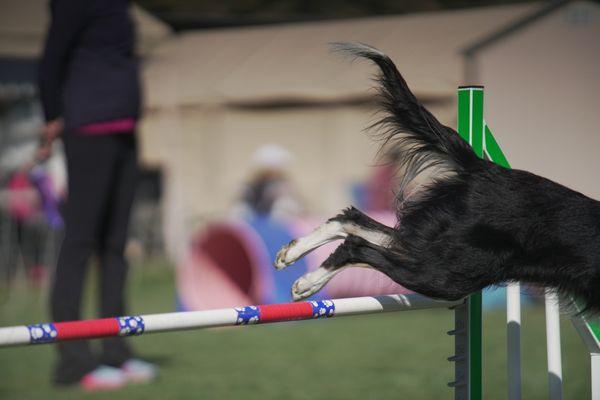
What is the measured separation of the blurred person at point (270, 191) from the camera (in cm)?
1030

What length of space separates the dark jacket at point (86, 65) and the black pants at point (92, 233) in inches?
5.5

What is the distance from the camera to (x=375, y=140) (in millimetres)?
3098

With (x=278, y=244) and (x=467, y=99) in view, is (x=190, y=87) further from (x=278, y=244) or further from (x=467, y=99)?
(x=467, y=99)

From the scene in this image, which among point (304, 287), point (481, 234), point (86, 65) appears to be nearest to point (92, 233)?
point (86, 65)

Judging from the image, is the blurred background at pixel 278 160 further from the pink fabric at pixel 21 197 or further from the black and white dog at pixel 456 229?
the black and white dog at pixel 456 229

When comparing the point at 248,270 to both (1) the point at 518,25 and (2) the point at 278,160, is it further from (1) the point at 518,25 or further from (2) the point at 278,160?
(1) the point at 518,25

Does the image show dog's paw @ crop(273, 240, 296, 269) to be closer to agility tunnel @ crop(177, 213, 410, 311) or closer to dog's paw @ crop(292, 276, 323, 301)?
dog's paw @ crop(292, 276, 323, 301)

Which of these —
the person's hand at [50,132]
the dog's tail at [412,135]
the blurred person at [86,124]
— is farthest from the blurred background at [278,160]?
the dog's tail at [412,135]

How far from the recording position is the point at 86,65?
4.39m

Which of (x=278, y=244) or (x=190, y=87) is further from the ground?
(x=190, y=87)

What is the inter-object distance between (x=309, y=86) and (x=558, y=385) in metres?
9.13

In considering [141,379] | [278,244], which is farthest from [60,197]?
[141,379]

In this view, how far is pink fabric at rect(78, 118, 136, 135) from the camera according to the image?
438cm

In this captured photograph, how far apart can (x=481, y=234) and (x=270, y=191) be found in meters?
7.60
